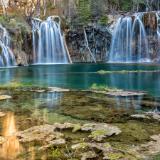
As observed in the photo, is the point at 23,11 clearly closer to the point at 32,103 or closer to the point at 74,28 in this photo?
the point at 74,28

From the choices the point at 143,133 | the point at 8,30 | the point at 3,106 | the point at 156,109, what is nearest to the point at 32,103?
the point at 3,106

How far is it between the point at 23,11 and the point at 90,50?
11169 millimetres

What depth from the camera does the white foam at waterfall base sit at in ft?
167

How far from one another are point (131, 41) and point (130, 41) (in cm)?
13

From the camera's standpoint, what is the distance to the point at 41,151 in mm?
A: 7250

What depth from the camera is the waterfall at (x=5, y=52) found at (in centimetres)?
4253

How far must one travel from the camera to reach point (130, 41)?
51.2m

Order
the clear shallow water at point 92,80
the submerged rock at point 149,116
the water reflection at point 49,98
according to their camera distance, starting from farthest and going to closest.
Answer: the clear shallow water at point 92,80 → the water reflection at point 49,98 → the submerged rock at point 149,116

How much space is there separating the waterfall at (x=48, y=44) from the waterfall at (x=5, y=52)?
5068 millimetres

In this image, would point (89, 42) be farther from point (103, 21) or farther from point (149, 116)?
point (149, 116)

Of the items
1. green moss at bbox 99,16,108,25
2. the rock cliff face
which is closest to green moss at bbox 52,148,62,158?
the rock cliff face

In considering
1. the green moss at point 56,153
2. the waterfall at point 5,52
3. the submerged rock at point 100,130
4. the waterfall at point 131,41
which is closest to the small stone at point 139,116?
the submerged rock at point 100,130

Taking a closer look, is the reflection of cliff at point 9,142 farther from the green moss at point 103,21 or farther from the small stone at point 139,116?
the green moss at point 103,21

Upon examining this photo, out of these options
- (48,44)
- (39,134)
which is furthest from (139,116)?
(48,44)
